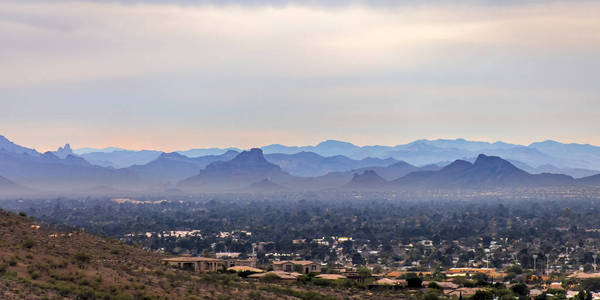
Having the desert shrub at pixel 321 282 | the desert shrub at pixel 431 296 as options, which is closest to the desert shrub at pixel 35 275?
the desert shrub at pixel 321 282

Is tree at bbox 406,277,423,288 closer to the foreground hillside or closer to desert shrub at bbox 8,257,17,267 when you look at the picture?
the foreground hillside

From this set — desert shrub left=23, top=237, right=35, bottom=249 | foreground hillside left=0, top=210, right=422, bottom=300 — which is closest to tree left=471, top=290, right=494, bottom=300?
foreground hillside left=0, top=210, right=422, bottom=300

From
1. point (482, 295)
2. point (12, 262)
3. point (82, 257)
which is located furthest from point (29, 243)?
point (482, 295)

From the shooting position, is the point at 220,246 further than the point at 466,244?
No

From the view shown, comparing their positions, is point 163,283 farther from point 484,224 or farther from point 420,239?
point 484,224

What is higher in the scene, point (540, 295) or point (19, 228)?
point (19, 228)

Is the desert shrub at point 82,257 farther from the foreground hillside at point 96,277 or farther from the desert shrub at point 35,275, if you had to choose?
the desert shrub at point 35,275

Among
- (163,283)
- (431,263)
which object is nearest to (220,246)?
(431,263)
